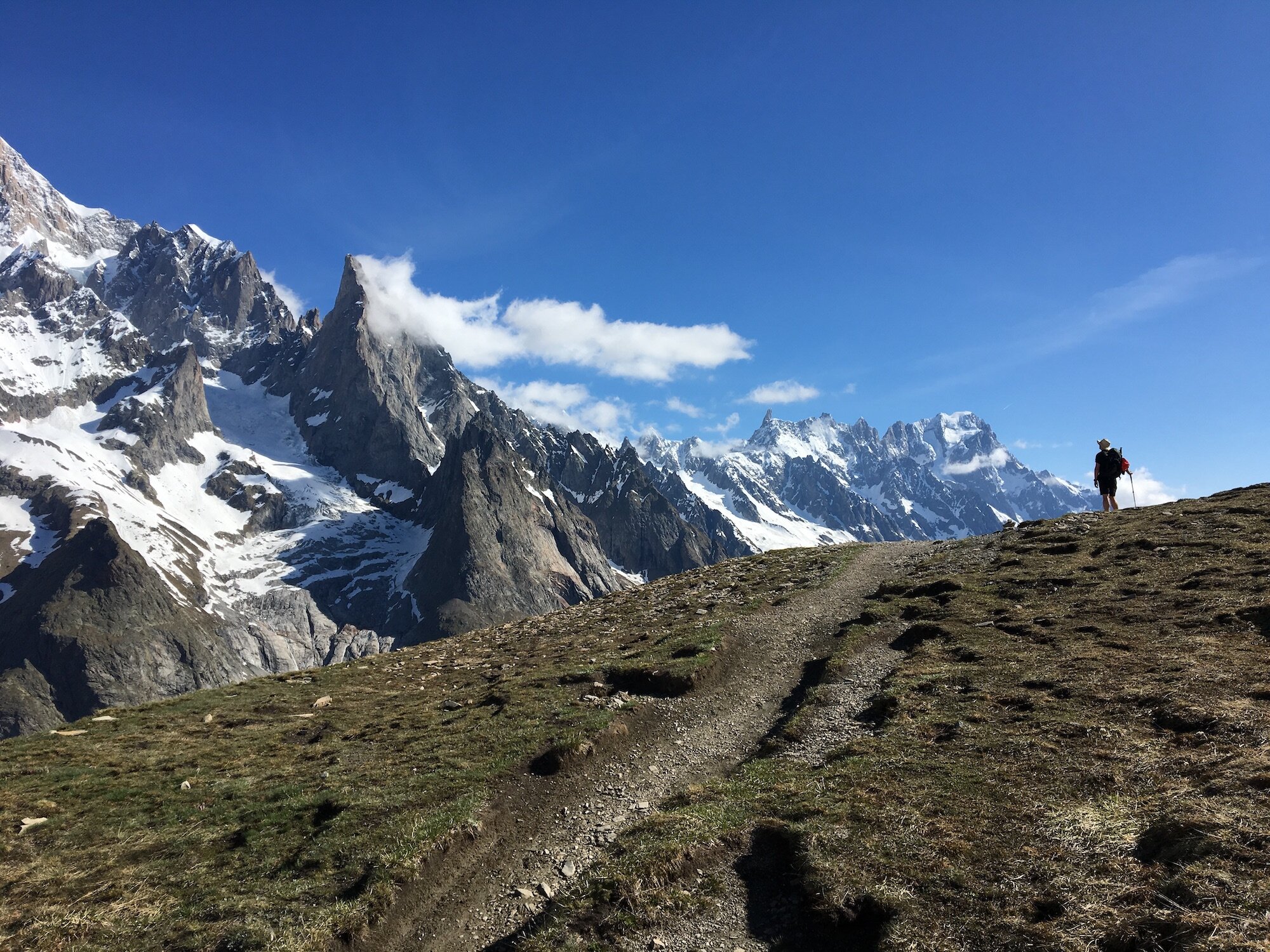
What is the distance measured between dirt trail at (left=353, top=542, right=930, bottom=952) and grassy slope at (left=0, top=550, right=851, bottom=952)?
0.79 meters

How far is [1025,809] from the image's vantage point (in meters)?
14.7

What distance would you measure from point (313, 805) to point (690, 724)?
12.7m

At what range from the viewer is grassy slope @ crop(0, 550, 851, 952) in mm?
14945

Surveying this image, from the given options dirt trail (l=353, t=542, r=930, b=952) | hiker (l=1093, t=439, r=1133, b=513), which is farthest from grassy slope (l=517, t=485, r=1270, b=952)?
hiker (l=1093, t=439, r=1133, b=513)

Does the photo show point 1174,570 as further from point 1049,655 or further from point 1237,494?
point 1237,494

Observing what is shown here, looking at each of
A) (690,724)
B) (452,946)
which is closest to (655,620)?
(690,724)

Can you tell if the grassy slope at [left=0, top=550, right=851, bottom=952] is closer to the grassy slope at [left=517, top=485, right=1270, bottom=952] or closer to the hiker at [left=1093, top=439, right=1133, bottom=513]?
the grassy slope at [left=517, top=485, right=1270, bottom=952]

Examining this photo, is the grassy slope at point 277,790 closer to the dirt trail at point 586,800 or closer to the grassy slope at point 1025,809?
the dirt trail at point 586,800

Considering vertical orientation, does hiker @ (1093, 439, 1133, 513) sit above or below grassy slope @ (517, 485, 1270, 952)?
above

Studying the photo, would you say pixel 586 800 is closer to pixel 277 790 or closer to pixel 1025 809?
pixel 277 790

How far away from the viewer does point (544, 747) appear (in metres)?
22.2

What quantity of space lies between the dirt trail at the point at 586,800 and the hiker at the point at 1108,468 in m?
28.5

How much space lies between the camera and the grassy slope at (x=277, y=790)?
49.0 ft

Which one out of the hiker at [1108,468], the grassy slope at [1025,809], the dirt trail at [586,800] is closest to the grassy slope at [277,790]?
the dirt trail at [586,800]
